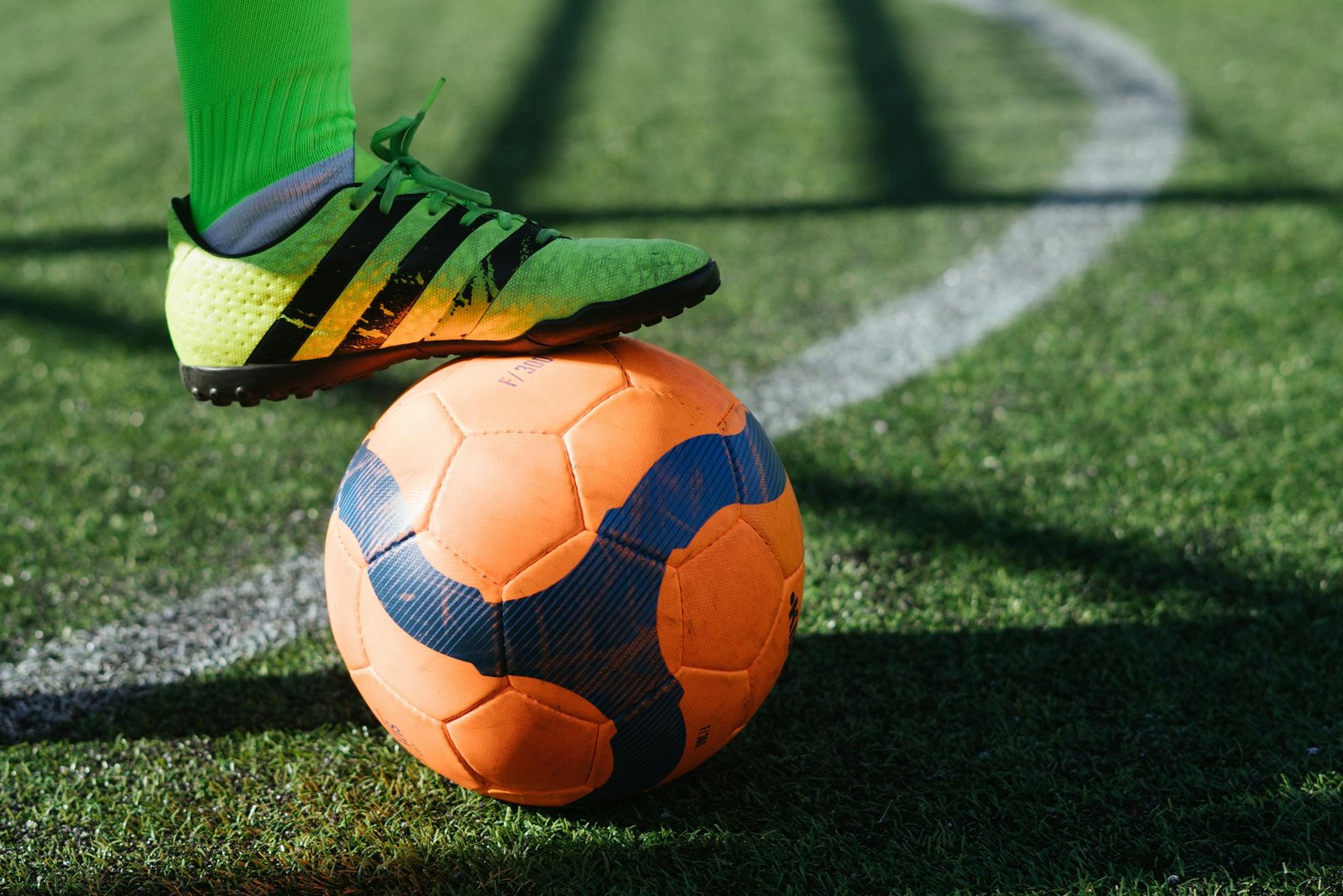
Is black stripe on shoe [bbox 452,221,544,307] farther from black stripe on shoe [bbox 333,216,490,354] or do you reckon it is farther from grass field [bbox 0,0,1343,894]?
→ grass field [bbox 0,0,1343,894]

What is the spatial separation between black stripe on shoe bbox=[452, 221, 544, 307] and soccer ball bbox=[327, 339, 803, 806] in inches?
4.7

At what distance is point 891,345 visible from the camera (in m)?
3.43

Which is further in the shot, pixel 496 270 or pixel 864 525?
pixel 864 525

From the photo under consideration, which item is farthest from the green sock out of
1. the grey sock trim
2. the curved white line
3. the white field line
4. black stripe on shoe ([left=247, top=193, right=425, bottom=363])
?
the curved white line

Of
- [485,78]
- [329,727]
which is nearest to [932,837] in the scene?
[329,727]

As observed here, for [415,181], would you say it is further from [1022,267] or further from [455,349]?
[1022,267]

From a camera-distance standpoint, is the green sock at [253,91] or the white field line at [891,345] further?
the white field line at [891,345]

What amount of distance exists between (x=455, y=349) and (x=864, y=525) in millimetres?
1083

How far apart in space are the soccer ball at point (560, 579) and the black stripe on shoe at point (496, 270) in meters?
0.12

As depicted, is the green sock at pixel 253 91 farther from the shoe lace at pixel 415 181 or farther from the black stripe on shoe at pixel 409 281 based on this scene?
the black stripe on shoe at pixel 409 281

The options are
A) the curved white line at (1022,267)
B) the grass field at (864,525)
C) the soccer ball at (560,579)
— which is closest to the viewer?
the soccer ball at (560,579)

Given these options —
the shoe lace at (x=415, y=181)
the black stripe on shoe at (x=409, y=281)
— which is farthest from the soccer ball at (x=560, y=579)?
the shoe lace at (x=415, y=181)

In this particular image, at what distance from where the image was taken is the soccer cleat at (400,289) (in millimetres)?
1806

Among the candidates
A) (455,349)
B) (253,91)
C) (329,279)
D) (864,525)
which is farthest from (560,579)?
(864,525)
